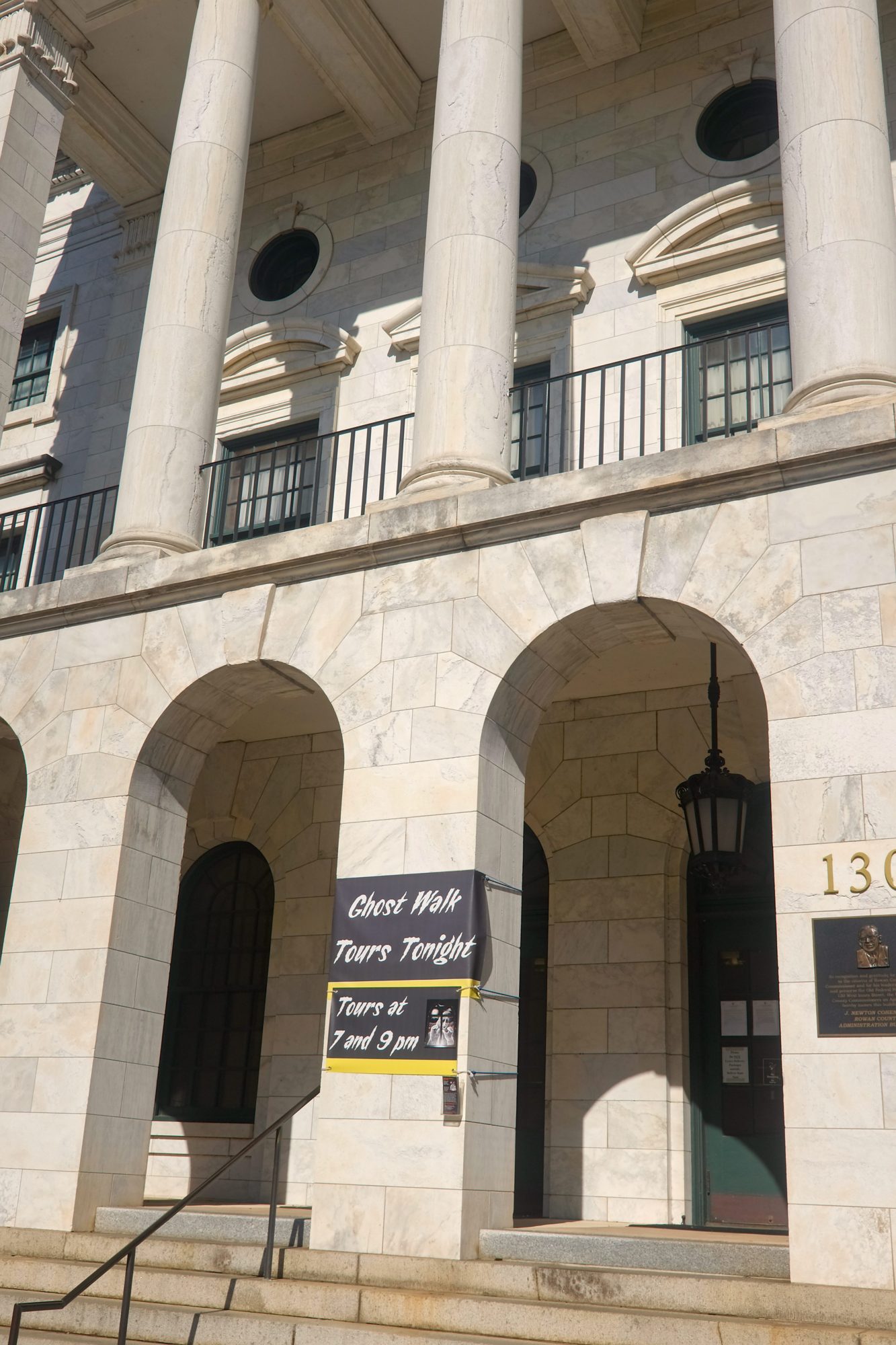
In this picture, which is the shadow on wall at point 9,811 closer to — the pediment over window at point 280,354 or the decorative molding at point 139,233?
the pediment over window at point 280,354

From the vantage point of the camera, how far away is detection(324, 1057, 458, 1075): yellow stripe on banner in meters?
9.00

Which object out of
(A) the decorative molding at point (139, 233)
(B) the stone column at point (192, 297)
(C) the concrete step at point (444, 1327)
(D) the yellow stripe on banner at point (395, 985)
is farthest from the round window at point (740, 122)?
(C) the concrete step at point (444, 1327)

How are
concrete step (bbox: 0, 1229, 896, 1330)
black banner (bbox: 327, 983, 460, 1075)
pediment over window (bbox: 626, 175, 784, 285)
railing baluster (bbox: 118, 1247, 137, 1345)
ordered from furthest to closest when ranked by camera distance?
pediment over window (bbox: 626, 175, 784, 285)
black banner (bbox: 327, 983, 460, 1075)
railing baluster (bbox: 118, 1247, 137, 1345)
concrete step (bbox: 0, 1229, 896, 1330)

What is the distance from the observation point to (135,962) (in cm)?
1119

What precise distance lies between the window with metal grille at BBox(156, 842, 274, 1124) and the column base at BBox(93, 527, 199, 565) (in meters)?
4.44

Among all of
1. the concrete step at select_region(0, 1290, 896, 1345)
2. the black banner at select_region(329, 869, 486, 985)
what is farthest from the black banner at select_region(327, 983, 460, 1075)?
the concrete step at select_region(0, 1290, 896, 1345)

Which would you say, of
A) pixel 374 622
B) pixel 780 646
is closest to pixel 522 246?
pixel 374 622

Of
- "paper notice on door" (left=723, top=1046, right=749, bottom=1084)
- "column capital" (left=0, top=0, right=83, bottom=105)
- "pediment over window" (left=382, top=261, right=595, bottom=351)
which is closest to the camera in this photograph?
"paper notice on door" (left=723, top=1046, right=749, bottom=1084)

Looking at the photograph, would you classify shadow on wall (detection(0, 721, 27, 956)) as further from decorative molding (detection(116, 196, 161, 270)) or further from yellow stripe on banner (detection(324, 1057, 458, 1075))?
decorative molding (detection(116, 196, 161, 270))

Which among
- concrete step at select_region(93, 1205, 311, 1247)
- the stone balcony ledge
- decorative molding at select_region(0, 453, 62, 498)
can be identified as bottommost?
concrete step at select_region(93, 1205, 311, 1247)

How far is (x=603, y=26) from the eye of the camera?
51.2ft

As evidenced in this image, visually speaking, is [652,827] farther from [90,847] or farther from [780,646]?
[90,847]

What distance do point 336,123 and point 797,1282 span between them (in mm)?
15504

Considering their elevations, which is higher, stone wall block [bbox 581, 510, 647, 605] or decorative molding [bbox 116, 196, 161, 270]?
decorative molding [bbox 116, 196, 161, 270]
